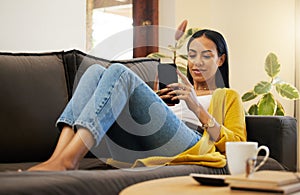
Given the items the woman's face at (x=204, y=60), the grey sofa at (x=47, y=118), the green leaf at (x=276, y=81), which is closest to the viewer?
the grey sofa at (x=47, y=118)

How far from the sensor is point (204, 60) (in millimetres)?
2490

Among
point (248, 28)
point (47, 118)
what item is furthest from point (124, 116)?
point (248, 28)

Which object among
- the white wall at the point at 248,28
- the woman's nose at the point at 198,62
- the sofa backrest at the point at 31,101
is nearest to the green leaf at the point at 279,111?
the white wall at the point at 248,28

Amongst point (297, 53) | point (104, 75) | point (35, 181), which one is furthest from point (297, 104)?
point (35, 181)

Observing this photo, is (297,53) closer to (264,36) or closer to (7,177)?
(264,36)

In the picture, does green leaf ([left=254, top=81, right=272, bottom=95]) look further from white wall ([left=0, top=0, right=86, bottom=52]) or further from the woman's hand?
the woman's hand

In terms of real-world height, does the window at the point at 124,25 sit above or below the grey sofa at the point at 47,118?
above

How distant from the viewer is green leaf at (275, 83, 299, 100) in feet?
11.8

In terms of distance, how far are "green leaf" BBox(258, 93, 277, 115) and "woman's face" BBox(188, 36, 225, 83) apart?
44.9 inches

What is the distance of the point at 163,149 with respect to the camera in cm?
195

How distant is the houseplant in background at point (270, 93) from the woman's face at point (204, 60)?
1155 millimetres

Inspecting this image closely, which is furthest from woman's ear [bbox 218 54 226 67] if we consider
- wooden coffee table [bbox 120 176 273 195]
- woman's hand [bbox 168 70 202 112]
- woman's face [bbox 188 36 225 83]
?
wooden coffee table [bbox 120 176 273 195]

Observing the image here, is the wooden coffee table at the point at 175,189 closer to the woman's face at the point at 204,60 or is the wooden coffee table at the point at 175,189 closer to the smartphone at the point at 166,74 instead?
the smartphone at the point at 166,74

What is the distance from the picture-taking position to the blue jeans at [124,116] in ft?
5.54
